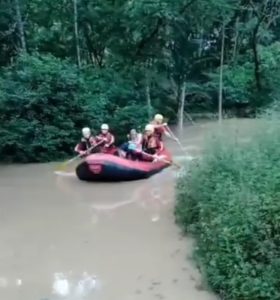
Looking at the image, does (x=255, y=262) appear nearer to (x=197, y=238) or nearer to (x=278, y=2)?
(x=197, y=238)

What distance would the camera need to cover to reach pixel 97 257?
682 centimetres

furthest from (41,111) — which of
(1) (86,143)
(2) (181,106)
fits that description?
(2) (181,106)

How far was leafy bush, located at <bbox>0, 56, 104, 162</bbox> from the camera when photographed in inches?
498

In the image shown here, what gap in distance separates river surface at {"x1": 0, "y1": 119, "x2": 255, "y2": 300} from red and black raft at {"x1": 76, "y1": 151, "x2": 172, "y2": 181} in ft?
0.52

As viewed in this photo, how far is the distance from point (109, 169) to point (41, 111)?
329 cm

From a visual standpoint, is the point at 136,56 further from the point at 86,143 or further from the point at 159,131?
the point at 86,143

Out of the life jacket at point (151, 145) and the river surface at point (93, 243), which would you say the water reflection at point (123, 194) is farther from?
the life jacket at point (151, 145)

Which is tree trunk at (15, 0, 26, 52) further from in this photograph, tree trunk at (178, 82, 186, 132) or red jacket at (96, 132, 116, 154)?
red jacket at (96, 132, 116, 154)

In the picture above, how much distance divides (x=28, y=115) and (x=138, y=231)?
597 centimetres

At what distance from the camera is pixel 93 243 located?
732 cm

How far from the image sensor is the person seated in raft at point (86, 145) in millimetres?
11664

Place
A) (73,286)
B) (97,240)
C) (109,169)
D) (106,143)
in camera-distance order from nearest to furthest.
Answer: (73,286) → (97,240) → (109,169) → (106,143)

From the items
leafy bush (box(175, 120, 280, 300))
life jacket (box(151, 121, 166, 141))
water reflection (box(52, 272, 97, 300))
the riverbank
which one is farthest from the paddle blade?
water reflection (box(52, 272, 97, 300))

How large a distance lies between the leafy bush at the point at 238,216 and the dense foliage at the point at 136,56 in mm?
5983
